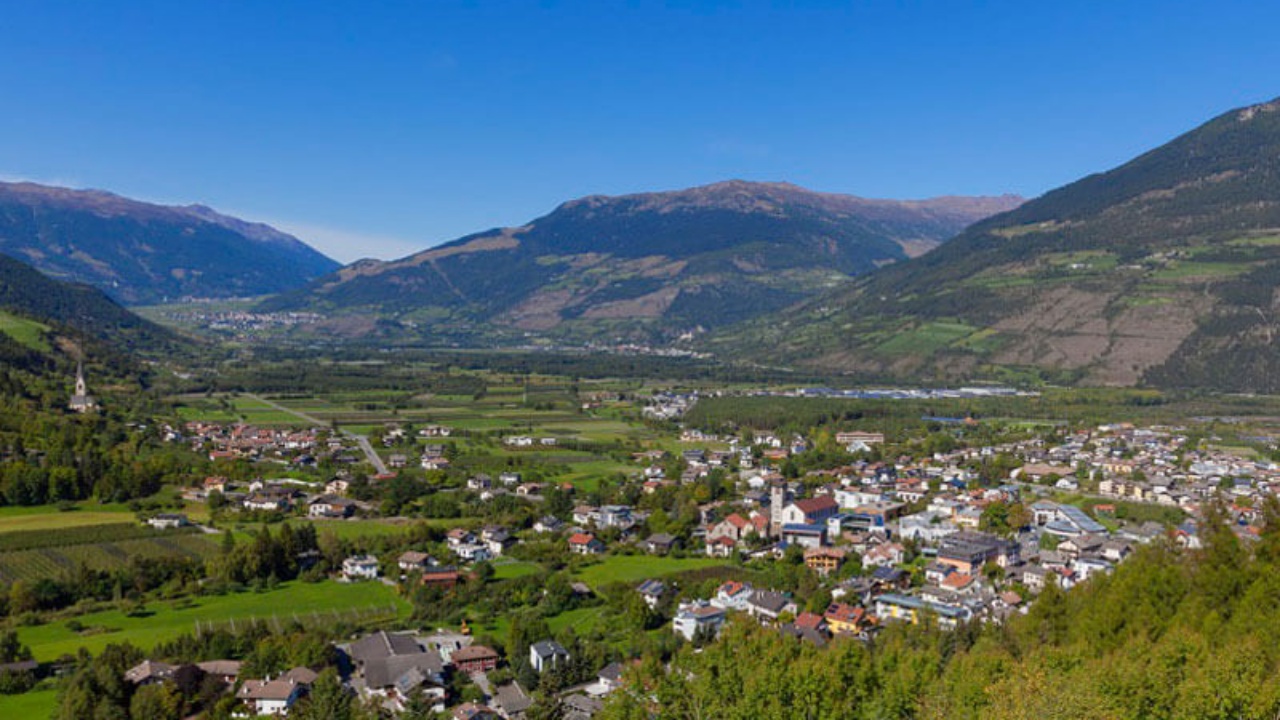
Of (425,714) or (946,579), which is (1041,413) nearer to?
(946,579)

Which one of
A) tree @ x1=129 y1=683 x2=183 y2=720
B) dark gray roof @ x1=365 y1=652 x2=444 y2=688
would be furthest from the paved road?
tree @ x1=129 y1=683 x2=183 y2=720

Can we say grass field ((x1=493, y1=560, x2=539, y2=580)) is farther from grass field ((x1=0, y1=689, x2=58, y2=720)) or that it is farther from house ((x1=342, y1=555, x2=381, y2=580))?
grass field ((x1=0, y1=689, x2=58, y2=720))

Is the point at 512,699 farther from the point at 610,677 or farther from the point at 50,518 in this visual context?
the point at 50,518

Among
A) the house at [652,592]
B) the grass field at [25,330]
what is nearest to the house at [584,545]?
the house at [652,592]

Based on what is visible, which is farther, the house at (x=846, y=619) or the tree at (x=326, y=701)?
the house at (x=846, y=619)

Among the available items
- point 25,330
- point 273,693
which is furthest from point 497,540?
point 25,330

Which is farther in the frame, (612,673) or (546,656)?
(546,656)

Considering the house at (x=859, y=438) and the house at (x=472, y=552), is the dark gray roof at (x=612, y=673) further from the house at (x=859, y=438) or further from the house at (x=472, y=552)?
the house at (x=859, y=438)
